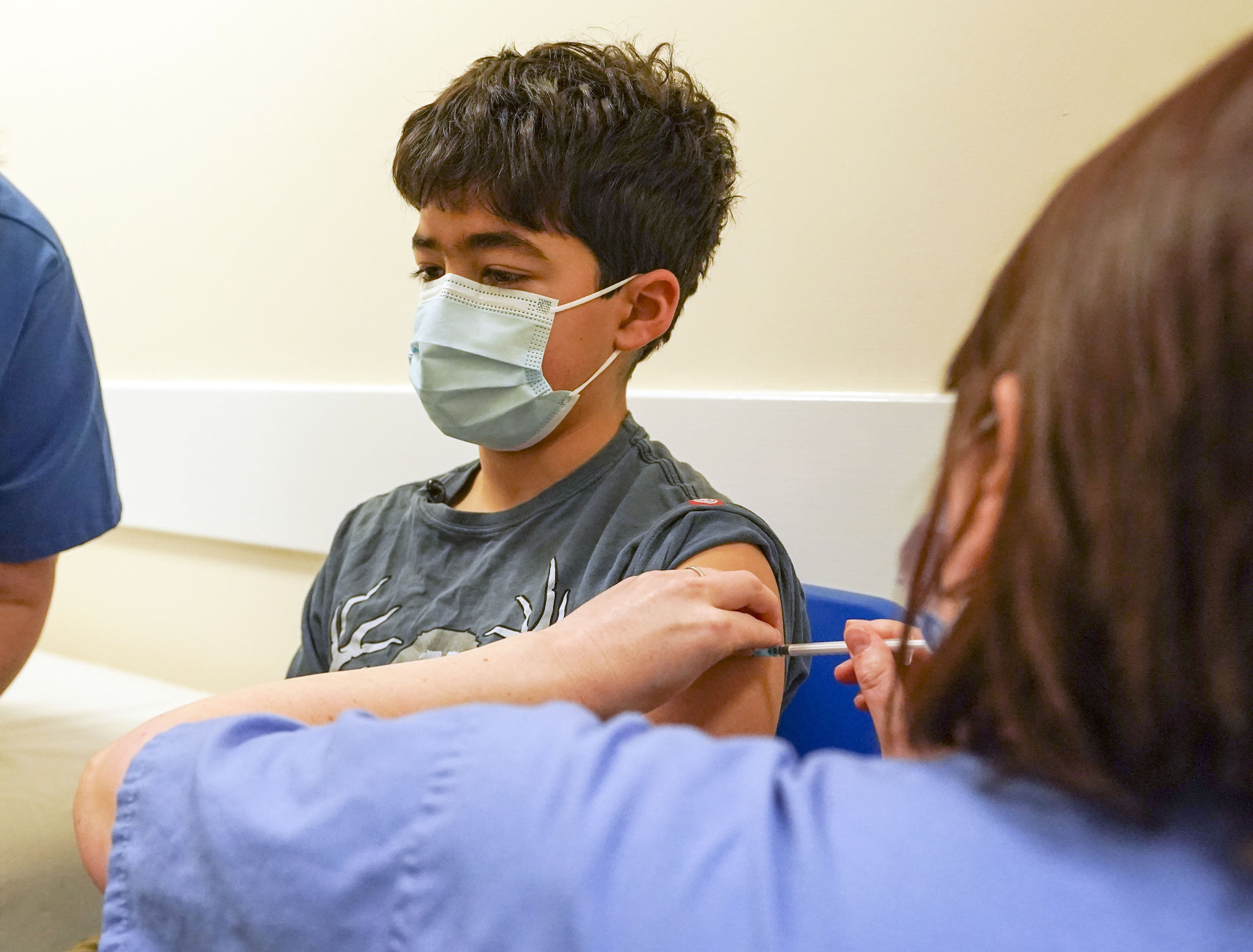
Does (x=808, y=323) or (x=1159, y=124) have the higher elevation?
(x=1159, y=124)

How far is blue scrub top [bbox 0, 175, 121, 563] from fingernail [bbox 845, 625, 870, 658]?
0.95 meters

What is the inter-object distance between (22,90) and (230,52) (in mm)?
800

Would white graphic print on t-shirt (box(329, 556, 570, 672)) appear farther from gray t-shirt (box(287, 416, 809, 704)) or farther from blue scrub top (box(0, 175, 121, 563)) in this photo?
blue scrub top (box(0, 175, 121, 563))

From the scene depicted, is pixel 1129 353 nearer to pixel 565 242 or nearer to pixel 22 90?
pixel 565 242

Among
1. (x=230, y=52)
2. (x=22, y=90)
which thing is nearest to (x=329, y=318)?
(x=230, y=52)

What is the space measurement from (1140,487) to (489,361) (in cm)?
81

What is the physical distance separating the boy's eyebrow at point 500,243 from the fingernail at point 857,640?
0.52 m

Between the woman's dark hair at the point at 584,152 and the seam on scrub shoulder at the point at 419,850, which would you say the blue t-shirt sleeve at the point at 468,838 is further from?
the woman's dark hair at the point at 584,152

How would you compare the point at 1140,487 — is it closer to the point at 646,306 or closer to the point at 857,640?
the point at 857,640

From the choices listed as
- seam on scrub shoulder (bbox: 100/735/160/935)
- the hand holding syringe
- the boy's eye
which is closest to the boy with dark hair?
the boy's eye

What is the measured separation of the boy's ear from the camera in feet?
3.52

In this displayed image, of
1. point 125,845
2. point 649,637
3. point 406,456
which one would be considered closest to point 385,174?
point 406,456

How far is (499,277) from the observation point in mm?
1037

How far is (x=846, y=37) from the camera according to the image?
1273 millimetres
